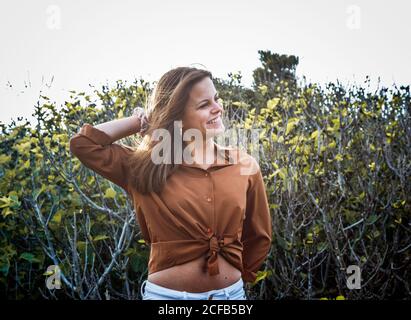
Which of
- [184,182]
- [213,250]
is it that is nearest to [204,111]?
[184,182]

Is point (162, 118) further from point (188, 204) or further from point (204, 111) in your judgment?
point (188, 204)

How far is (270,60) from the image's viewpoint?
Answer: 5055 millimetres

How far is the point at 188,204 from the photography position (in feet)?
5.62

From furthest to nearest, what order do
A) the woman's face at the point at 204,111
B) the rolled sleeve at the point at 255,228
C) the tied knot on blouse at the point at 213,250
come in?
1. the rolled sleeve at the point at 255,228
2. the woman's face at the point at 204,111
3. the tied knot on blouse at the point at 213,250

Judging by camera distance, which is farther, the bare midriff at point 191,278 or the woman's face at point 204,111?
the woman's face at point 204,111

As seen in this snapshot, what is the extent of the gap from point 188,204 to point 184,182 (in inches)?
3.7

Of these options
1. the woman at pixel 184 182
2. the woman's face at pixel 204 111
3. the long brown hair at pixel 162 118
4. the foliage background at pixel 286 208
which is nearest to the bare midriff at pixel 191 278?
the woman at pixel 184 182

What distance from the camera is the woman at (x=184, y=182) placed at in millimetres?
1691

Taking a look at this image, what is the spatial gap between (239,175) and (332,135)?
131 centimetres

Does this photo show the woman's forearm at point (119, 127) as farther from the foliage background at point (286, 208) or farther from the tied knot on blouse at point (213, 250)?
the foliage background at point (286, 208)

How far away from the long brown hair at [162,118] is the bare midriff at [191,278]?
30cm

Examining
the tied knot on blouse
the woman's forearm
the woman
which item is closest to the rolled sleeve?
the woman
